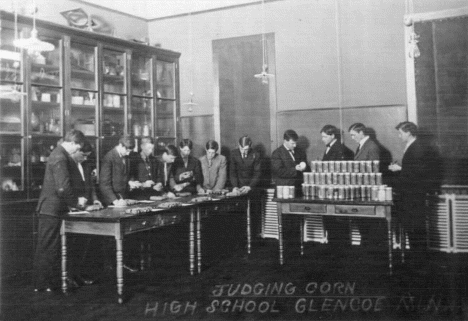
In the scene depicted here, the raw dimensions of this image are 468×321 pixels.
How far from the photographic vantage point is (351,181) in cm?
443

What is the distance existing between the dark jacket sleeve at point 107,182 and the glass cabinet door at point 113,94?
3.83 ft

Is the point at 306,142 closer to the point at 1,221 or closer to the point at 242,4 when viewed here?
the point at 242,4

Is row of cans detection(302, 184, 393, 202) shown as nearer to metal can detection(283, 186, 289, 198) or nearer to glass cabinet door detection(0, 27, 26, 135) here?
metal can detection(283, 186, 289, 198)

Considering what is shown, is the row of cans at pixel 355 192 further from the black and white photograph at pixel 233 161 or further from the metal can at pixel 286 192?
the metal can at pixel 286 192

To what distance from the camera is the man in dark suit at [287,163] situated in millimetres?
5445

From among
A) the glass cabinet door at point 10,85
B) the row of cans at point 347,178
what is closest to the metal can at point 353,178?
the row of cans at point 347,178

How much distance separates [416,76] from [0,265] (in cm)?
503

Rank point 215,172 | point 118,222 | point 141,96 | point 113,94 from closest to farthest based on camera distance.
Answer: point 118,222 → point 215,172 → point 113,94 → point 141,96

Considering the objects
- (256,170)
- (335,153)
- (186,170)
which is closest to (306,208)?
(335,153)

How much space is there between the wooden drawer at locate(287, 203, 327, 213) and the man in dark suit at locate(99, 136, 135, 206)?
1794 millimetres

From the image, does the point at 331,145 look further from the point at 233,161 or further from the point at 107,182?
Answer: the point at 107,182

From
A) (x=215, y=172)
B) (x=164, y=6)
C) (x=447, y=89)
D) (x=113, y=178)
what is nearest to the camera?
(x=113, y=178)

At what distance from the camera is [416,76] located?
5371 millimetres

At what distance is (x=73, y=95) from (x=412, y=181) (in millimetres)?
4017
